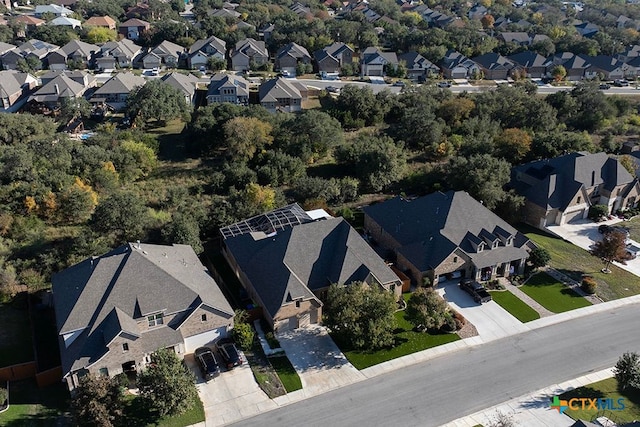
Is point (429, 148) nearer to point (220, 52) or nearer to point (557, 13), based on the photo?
point (220, 52)

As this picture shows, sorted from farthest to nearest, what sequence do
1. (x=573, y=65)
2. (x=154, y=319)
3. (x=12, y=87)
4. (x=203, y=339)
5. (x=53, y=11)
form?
1. (x=53, y=11)
2. (x=573, y=65)
3. (x=12, y=87)
4. (x=203, y=339)
5. (x=154, y=319)

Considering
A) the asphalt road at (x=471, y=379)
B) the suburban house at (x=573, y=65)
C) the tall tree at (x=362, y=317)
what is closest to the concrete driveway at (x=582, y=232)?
the asphalt road at (x=471, y=379)

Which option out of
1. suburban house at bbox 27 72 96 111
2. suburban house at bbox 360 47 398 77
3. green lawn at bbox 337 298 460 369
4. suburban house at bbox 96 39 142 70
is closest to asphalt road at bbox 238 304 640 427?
green lawn at bbox 337 298 460 369

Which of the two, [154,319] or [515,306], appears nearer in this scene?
[154,319]

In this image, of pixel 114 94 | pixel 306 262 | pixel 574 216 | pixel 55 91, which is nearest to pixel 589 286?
pixel 574 216

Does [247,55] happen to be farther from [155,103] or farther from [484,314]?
[484,314]

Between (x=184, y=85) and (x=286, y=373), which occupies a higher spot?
(x=184, y=85)
